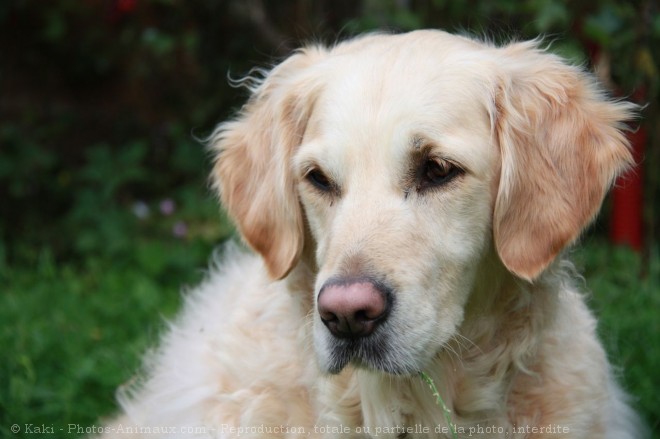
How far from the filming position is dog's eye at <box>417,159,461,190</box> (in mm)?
2986

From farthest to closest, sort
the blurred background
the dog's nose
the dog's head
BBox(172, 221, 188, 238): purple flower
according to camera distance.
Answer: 1. BBox(172, 221, 188, 238): purple flower
2. the blurred background
3. the dog's head
4. the dog's nose

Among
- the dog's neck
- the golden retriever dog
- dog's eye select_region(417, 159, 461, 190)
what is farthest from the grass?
dog's eye select_region(417, 159, 461, 190)

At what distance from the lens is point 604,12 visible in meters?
5.91

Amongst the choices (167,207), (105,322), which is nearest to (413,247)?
(105,322)

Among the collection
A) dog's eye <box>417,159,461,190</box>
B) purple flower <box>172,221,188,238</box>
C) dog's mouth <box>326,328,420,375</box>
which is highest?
dog's eye <box>417,159,461,190</box>

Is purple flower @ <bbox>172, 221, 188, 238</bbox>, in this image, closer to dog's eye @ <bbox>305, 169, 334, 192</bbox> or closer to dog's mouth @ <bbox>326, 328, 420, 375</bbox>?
dog's eye @ <bbox>305, 169, 334, 192</bbox>

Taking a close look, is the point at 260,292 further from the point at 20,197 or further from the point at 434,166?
the point at 20,197

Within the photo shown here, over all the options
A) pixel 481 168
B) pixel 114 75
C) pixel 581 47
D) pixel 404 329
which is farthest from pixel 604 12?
pixel 114 75

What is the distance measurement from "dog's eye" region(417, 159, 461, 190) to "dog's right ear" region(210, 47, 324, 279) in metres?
0.54

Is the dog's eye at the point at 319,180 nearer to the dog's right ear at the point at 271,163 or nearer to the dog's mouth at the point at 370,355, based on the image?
the dog's right ear at the point at 271,163

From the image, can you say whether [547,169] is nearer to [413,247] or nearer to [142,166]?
[413,247]

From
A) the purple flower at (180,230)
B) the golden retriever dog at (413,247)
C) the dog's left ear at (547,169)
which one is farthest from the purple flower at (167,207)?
the dog's left ear at (547,169)

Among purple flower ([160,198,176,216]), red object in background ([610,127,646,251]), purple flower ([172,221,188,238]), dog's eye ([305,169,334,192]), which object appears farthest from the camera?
purple flower ([160,198,176,216])

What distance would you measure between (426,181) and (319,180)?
395 millimetres
